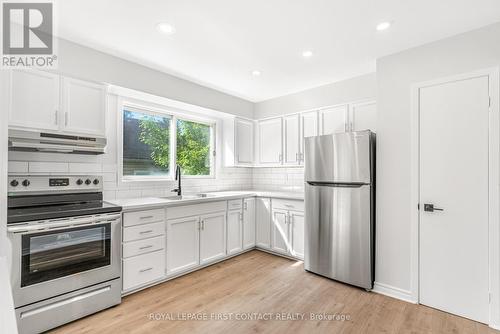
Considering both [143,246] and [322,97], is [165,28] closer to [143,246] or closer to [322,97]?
[143,246]

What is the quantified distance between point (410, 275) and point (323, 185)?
48.5 inches

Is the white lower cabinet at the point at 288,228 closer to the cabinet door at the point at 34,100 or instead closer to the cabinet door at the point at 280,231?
the cabinet door at the point at 280,231

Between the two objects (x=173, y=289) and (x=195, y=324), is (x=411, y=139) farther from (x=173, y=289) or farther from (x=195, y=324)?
(x=173, y=289)

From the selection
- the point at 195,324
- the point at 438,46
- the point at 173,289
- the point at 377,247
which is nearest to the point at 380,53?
the point at 438,46

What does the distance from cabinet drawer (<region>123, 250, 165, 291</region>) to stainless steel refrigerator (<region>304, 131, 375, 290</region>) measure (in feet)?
5.74

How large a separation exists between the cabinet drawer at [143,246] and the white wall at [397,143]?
2.38 m

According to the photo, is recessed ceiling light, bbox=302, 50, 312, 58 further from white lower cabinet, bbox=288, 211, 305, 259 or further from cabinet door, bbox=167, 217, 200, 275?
cabinet door, bbox=167, 217, 200, 275

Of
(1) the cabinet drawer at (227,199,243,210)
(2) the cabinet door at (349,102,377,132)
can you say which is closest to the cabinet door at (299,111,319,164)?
(2) the cabinet door at (349,102,377,132)

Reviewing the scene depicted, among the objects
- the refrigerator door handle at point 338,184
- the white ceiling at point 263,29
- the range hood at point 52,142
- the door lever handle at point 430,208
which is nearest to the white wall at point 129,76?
the white ceiling at point 263,29

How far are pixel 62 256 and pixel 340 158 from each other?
2.82 m

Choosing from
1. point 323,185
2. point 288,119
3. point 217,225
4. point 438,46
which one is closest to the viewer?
point 438,46

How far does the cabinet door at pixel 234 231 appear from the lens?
356cm

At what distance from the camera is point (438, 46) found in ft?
7.89

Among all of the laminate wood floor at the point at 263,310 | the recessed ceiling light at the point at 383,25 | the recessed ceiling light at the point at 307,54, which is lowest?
the laminate wood floor at the point at 263,310
